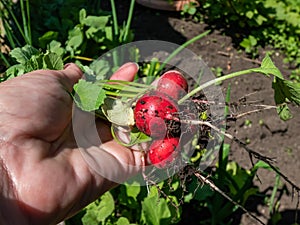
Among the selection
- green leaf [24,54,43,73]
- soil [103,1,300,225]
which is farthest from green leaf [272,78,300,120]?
green leaf [24,54,43,73]

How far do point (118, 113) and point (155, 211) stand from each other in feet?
1.55

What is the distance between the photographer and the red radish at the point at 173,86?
5.20ft

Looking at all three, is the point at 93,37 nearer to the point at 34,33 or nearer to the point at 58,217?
the point at 34,33

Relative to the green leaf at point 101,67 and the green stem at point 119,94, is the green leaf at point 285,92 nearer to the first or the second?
the green stem at point 119,94

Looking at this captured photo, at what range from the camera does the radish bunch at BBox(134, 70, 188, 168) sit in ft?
4.94

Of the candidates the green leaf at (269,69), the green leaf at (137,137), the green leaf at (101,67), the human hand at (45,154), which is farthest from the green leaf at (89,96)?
the green leaf at (101,67)

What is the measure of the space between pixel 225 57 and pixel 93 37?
3.48ft

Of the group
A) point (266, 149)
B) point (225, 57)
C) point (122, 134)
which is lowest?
point (266, 149)

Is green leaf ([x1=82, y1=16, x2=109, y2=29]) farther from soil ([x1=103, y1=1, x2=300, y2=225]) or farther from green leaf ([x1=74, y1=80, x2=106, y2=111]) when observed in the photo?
green leaf ([x1=74, y1=80, x2=106, y2=111])

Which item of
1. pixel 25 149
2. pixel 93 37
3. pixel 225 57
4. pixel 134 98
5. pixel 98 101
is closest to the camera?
pixel 25 149

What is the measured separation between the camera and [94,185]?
1.51m

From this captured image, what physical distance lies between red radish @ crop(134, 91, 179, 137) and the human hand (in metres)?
0.16

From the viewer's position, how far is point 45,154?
1.38m

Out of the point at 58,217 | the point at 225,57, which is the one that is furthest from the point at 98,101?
the point at 225,57
